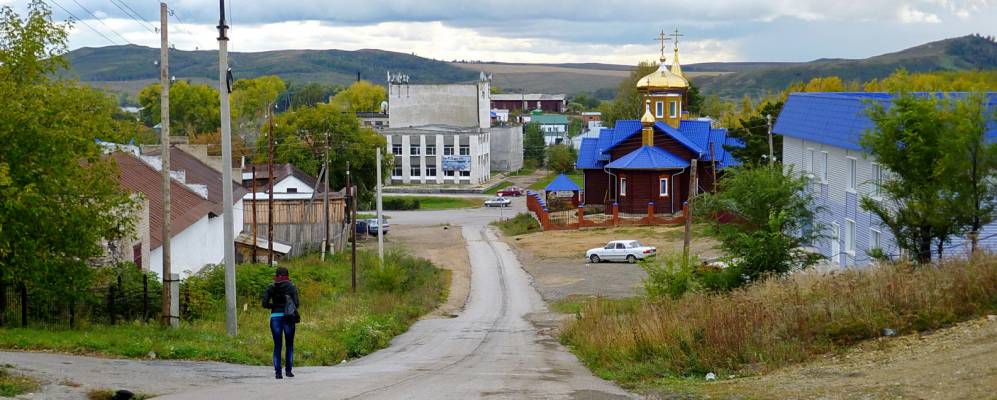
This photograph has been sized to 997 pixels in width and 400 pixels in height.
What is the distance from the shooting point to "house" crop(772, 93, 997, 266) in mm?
32188

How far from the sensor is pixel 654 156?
70375mm

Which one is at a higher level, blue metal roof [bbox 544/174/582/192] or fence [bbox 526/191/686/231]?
blue metal roof [bbox 544/174/582/192]

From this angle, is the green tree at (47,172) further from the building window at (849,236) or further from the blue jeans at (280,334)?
the building window at (849,236)

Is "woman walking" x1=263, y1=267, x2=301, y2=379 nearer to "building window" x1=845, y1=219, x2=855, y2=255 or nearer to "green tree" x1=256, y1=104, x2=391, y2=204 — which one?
"building window" x1=845, y1=219, x2=855, y2=255

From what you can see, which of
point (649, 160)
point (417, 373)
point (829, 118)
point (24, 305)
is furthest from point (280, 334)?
point (649, 160)

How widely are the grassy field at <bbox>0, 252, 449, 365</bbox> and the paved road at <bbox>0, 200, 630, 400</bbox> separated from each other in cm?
70

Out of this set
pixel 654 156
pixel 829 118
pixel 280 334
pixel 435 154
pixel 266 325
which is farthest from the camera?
pixel 435 154

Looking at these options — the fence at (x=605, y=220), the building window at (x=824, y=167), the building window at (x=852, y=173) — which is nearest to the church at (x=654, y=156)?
the fence at (x=605, y=220)

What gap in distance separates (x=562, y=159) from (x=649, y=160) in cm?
5684

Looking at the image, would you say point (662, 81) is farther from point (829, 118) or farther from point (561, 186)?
point (829, 118)

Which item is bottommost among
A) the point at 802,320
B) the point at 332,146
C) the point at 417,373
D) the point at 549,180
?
the point at 549,180

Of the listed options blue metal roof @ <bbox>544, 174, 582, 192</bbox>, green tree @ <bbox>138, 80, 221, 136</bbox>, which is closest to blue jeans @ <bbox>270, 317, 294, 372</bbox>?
blue metal roof @ <bbox>544, 174, 582, 192</bbox>

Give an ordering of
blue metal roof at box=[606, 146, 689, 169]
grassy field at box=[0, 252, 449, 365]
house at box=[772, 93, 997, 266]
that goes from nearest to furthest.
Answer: grassy field at box=[0, 252, 449, 365]
house at box=[772, 93, 997, 266]
blue metal roof at box=[606, 146, 689, 169]

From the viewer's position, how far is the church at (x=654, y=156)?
229 ft
